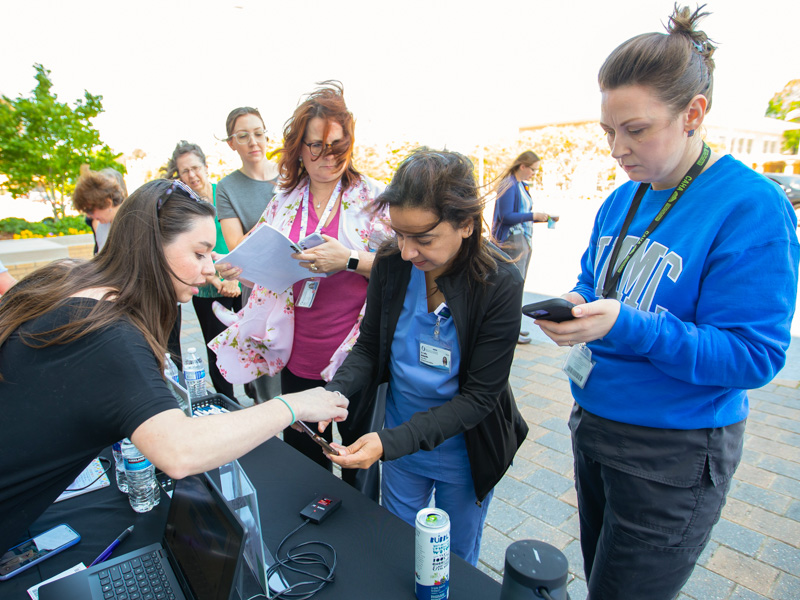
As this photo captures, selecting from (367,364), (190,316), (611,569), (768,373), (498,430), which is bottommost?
(190,316)

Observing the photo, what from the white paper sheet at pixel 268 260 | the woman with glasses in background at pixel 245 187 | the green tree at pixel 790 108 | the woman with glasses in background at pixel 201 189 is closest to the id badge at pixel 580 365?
the white paper sheet at pixel 268 260

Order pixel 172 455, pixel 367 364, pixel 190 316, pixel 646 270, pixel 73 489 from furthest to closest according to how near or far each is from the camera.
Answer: pixel 190 316
pixel 367 364
pixel 73 489
pixel 646 270
pixel 172 455

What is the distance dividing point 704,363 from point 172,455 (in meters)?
1.14

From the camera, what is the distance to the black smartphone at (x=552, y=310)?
3.57 feet

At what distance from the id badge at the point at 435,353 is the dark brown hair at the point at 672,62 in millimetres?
821

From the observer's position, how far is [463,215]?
4.45ft

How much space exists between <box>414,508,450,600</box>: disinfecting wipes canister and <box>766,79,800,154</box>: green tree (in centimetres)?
4022

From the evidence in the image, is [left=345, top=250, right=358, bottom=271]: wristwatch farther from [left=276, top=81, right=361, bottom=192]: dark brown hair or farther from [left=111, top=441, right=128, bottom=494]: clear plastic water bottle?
[left=111, top=441, right=128, bottom=494]: clear plastic water bottle

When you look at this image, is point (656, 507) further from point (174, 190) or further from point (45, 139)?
point (45, 139)

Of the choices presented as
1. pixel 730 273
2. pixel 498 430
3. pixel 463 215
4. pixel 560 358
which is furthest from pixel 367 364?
pixel 560 358

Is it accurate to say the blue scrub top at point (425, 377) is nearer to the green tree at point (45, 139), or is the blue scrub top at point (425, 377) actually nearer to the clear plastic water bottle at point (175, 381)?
the clear plastic water bottle at point (175, 381)

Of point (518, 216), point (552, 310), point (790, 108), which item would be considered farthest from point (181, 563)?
point (790, 108)

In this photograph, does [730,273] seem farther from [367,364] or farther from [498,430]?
[367,364]

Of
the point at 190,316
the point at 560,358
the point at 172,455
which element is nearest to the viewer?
the point at 172,455
